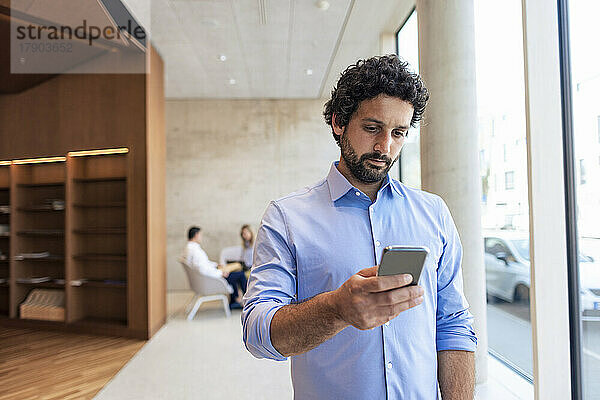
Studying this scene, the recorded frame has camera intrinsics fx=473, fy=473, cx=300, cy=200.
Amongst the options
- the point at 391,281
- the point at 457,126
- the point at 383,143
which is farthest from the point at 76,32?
the point at 391,281

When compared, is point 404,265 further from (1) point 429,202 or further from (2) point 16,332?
(2) point 16,332

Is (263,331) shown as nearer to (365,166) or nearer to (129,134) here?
(365,166)

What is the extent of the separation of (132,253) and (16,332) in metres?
1.56

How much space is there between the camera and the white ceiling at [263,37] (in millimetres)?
5195

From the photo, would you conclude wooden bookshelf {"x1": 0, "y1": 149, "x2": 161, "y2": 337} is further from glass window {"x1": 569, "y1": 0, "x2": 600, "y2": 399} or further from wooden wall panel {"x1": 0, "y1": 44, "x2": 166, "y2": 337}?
glass window {"x1": 569, "y1": 0, "x2": 600, "y2": 399}

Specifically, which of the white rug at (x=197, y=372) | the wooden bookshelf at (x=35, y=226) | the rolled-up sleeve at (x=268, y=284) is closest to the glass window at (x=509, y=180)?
the white rug at (x=197, y=372)

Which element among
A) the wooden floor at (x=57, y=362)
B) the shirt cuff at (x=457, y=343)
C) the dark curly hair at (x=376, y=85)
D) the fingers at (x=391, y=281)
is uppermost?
the dark curly hair at (x=376, y=85)

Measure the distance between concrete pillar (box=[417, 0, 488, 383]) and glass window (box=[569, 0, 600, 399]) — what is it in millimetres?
880

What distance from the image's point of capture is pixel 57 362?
4.79 m

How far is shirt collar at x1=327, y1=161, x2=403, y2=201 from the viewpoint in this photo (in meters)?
1.38

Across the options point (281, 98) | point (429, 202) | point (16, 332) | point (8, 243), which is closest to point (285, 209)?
point (429, 202)

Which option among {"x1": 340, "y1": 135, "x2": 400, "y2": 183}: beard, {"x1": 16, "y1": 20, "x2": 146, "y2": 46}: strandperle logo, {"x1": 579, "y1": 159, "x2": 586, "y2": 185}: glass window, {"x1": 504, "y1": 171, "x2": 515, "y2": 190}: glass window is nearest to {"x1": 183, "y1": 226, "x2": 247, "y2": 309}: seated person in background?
{"x1": 16, "y1": 20, "x2": 146, "y2": 46}: strandperle logo

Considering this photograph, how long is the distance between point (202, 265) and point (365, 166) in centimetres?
579

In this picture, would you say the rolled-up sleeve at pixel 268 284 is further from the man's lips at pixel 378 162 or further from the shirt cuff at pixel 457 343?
the shirt cuff at pixel 457 343
